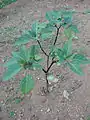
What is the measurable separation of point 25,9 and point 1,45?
0.89 meters

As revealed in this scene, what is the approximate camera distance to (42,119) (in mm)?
2000

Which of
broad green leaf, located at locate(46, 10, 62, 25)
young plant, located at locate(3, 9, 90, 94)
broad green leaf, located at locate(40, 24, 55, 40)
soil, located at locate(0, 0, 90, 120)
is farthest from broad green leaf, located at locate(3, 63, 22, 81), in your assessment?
soil, located at locate(0, 0, 90, 120)

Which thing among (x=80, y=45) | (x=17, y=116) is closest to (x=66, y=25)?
Result: (x=17, y=116)

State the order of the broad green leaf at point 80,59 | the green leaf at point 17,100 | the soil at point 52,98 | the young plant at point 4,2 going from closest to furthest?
the broad green leaf at point 80,59, the soil at point 52,98, the green leaf at point 17,100, the young plant at point 4,2

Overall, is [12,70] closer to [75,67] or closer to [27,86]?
[27,86]

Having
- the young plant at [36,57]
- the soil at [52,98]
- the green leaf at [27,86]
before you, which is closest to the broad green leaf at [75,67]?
the young plant at [36,57]

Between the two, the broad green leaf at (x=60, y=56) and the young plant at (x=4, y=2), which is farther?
the young plant at (x=4, y=2)

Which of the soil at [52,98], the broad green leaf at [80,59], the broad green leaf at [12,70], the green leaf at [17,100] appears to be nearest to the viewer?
the broad green leaf at [12,70]

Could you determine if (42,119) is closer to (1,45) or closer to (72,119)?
(72,119)

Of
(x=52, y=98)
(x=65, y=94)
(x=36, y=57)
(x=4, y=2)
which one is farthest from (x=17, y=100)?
(x=4, y=2)

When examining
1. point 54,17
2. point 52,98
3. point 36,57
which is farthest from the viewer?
point 52,98

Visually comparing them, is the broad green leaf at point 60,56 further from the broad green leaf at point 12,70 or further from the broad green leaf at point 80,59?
the broad green leaf at point 12,70

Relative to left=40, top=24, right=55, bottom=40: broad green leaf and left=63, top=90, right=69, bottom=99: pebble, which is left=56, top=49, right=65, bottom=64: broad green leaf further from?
left=63, top=90, right=69, bottom=99: pebble

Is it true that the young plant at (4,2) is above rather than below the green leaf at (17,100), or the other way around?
above
